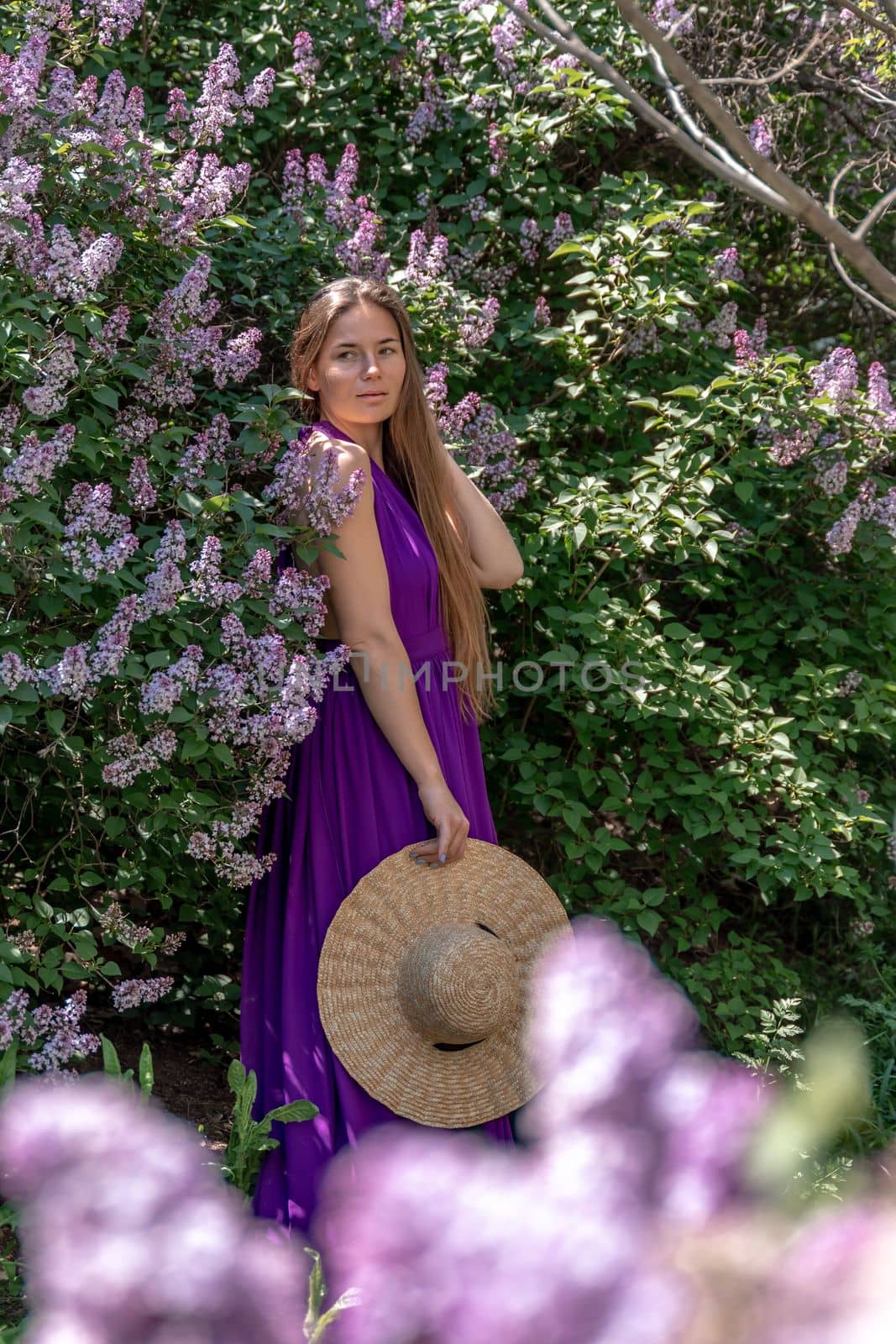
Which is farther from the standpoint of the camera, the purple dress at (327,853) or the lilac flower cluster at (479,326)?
the lilac flower cluster at (479,326)

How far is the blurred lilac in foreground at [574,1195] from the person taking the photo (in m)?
0.44

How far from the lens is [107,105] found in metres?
2.60

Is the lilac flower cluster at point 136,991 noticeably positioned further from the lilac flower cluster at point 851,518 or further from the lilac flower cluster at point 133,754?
the lilac flower cluster at point 851,518

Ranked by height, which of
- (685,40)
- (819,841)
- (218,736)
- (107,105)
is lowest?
(819,841)

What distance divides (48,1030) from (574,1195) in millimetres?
2084

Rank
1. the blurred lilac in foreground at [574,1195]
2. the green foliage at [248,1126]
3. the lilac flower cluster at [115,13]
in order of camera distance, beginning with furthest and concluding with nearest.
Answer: the lilac flower cluster at [115,13], the green foliage at [248,1126], the blurred lilac in foreground at [574,1195]

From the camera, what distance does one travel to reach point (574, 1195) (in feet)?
1.55

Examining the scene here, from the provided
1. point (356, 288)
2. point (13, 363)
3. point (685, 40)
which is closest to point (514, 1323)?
point (13, 363)

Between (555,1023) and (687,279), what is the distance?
11.6 ft

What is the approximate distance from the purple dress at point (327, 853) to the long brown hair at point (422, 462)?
0.05 m

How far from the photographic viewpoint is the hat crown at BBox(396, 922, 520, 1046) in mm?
2318

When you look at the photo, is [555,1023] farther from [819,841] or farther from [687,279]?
[687,279]

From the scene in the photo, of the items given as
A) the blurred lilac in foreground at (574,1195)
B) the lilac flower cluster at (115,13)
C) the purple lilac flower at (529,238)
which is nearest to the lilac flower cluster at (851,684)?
the purple lilac flower at (529,238)

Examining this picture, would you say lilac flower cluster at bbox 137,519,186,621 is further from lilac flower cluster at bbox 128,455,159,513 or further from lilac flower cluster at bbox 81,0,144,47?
lilac flower cluster at bbox 81,0,144,47
